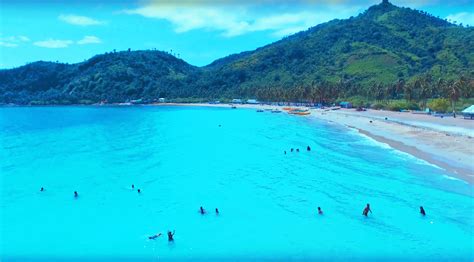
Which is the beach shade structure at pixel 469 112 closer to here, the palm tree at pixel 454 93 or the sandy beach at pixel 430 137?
the sandy beach at pixel 430 137

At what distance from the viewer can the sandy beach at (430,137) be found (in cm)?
3221

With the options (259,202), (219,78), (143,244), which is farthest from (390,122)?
(219,78)

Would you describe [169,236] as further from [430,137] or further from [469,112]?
[469,112]

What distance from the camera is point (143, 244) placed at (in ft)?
63.2

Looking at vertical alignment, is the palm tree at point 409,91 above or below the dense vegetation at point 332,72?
below

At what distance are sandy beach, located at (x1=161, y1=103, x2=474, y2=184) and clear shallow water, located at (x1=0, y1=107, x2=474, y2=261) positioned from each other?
64.2 inches

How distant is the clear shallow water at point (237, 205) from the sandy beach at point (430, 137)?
1.63 meters

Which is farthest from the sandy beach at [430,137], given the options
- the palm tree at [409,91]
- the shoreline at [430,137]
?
the palm tree at [409,91]

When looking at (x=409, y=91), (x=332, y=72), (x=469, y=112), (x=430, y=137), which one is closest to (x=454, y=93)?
(x=469, y=112)

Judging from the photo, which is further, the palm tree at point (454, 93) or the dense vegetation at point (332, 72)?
the dense vegetation at point (332, 72)

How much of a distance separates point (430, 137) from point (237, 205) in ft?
94.4

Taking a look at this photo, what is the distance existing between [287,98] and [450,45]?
6635 cm

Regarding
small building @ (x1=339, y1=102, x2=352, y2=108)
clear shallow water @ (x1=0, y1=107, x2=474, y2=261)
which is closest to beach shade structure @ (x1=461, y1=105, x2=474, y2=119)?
clear shallow water @ (x1=0, y1=107, x2=474, y2=261)

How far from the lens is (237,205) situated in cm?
2500
